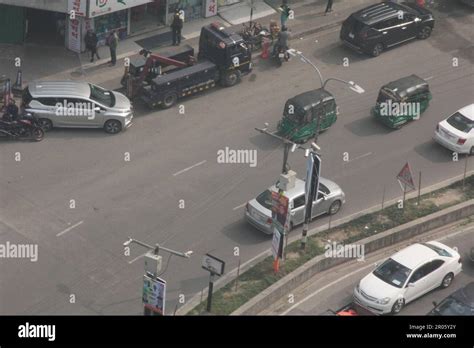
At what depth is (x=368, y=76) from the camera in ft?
176

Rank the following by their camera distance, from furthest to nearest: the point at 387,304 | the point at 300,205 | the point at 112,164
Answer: the point at 112,164, the point at 300,205, the point at 387,304

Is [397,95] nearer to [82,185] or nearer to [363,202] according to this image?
[363,202]

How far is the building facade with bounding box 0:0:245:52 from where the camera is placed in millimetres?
50938

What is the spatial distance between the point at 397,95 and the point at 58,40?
16369 mm

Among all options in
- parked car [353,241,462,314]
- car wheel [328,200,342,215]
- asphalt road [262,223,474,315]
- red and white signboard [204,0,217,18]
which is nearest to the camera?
parked car [353,241,462,314]

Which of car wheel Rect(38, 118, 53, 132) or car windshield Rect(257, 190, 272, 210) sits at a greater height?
car windshield Rect(257, 190, 272, 210)

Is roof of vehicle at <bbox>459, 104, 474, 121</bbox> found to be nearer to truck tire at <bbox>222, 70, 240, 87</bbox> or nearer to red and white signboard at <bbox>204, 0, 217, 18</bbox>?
truck tire at <bbox>222, 70, 240, 87</bbox>

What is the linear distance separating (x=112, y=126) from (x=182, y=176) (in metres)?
4.35

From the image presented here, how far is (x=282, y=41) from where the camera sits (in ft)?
175

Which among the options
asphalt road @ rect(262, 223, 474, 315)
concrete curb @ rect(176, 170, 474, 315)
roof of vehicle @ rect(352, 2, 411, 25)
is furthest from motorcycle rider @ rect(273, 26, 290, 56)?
asphalt road @ rect(262, 223, 474, 315)

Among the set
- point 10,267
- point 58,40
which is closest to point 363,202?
point 10,267

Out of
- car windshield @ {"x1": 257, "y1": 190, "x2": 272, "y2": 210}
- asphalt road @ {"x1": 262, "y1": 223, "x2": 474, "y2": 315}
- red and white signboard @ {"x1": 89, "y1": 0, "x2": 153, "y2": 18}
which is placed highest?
red and white signboard @ {"x1": 89, "y1": 0, "x2": 153, "y2": 18}

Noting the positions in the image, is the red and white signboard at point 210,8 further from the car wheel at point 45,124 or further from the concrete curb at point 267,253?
the concrete curb at point 267,253

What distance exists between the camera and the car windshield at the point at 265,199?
42250 millimetres
